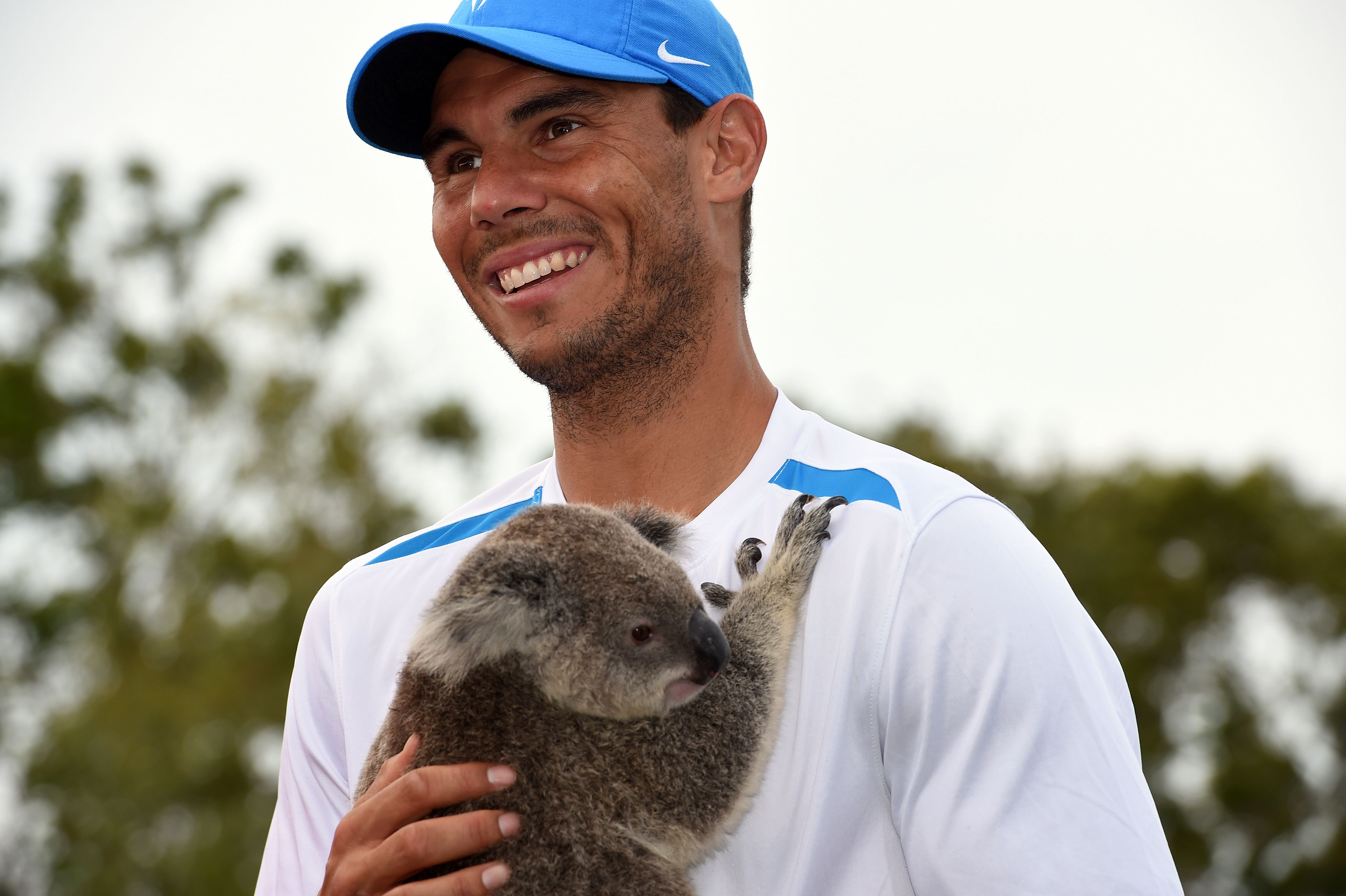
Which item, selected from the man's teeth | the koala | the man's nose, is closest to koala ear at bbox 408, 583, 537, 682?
the koala

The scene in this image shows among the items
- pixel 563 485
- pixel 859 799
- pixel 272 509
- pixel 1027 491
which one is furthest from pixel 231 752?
pixel 1027 491

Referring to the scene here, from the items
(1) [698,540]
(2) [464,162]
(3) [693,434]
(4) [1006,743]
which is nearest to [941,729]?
(4) [1006,743]

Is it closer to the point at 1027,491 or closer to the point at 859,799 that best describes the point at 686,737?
the point at 859,799

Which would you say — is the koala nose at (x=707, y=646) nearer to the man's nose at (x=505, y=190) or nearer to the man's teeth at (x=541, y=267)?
the man's teeth at (x=541, y=267)

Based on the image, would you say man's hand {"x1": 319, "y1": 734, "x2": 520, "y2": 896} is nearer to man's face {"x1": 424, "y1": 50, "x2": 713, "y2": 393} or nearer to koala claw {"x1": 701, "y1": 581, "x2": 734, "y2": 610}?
koala claw {"x1": 701, "y1": 581, "x2": 734, "y2": 610}

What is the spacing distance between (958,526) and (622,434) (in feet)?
2.80

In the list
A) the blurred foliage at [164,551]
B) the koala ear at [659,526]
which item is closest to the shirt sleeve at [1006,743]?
the koala ear at [659,526]

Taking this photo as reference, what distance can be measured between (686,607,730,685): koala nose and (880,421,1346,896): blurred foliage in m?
18.9

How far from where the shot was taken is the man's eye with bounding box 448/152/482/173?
8.18 feet

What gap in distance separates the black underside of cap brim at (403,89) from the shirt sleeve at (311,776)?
1063 mm

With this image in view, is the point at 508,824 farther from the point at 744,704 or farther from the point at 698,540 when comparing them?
the point at 698,540

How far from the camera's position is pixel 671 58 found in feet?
7.59

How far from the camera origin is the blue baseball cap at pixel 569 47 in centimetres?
219

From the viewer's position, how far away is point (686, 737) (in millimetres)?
2084
